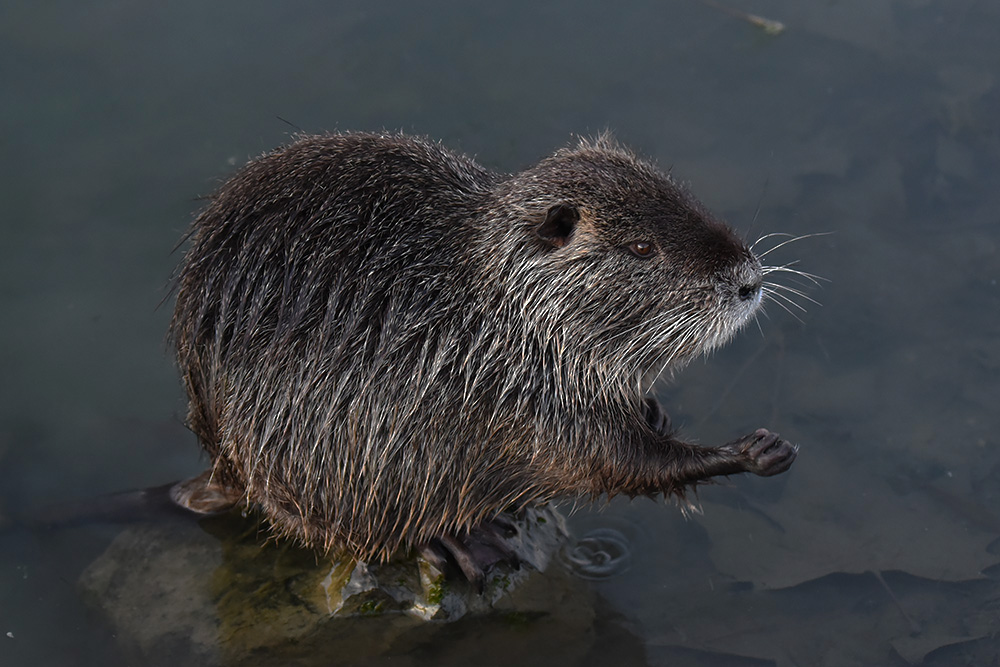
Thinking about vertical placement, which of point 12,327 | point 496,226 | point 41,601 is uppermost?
point 496,226

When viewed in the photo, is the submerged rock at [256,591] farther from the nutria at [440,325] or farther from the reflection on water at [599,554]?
the nutria at [440,325]

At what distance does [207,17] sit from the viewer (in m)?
5.92

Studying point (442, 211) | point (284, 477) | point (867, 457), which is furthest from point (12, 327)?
point (867, 457)

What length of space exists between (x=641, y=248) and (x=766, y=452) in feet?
2.39

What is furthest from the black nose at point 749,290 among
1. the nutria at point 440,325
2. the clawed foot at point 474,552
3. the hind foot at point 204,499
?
the hind foot at point 204,499

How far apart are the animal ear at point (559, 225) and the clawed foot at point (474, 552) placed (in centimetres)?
105

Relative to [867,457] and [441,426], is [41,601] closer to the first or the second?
[441,426]

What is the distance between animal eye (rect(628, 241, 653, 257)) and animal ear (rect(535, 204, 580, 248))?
18 cm

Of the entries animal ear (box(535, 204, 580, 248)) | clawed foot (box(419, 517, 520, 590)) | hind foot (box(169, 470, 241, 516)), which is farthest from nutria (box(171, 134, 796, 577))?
hind foot (box(169, 470, 241, 516))

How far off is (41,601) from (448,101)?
9.25 ft

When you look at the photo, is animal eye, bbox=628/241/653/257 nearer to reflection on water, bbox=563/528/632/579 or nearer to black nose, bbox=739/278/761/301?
black nose, bbox=739/278/761/301

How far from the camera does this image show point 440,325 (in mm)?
3494

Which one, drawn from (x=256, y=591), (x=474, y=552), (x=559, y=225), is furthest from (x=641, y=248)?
(x=256, y=591)

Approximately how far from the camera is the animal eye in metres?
3.40
